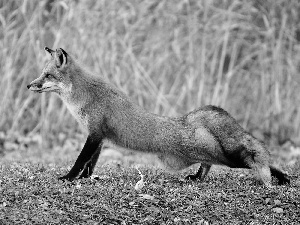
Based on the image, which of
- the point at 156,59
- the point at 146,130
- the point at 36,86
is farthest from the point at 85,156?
the point at 156,59

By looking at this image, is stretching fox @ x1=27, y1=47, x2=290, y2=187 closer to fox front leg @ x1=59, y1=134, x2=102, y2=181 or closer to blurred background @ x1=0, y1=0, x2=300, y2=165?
fox front leg @ x1=59, y1=134, x2=102, y2=181

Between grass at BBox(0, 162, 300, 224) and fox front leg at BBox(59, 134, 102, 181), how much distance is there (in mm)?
210

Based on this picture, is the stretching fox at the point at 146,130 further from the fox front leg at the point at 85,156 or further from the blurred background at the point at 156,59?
the blurred background at the point at 156,59

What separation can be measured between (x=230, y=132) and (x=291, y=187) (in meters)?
0.92

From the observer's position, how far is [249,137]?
6.73 m

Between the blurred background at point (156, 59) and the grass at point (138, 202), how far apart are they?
397cm

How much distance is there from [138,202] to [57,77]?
205 cm

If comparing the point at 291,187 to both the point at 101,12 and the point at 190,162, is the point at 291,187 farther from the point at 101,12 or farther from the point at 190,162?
the point at 101,12

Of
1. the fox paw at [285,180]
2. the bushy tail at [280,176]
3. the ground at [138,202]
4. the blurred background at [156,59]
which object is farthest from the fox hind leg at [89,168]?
the blurred background at [156,59]

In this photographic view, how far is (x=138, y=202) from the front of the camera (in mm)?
5730

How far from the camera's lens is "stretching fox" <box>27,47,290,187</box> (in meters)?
6.67

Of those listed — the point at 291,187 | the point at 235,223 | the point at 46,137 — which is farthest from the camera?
the point at 46,137

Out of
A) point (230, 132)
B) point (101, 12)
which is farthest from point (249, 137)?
point (101, 12)

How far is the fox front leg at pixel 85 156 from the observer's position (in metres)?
6.61
